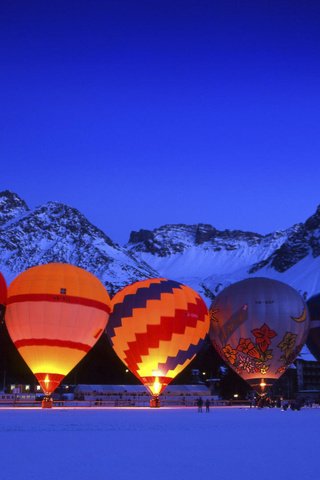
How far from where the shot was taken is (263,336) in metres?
38.1

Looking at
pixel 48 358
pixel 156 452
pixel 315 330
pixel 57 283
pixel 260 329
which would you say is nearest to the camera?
pixel 156 452

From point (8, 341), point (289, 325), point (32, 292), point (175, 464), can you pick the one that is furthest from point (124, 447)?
point (8, 341)

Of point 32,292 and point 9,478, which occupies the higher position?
point 32,292

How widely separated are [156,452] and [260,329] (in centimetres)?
2514

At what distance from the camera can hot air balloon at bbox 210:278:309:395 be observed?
38062 millimetres

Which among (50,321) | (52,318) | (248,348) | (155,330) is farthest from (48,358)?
(248,348)

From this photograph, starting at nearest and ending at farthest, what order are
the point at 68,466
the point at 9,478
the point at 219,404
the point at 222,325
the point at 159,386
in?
the point at 9,478, the point at 68,466, the point at 159,386, the point at 222,325, the point at 219,404

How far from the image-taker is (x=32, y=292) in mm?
34188

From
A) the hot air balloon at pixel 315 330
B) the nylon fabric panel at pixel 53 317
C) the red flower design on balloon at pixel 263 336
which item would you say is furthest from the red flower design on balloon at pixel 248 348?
the hot air balloon at pixel 315 330

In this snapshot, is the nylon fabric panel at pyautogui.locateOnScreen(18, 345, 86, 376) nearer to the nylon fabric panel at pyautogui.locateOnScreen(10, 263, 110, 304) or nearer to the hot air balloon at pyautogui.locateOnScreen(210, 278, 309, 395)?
the nylon fabric panel at pyautogui.locateOnScreen(10, 263, 110, 304)

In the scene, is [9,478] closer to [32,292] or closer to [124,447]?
[124,447]

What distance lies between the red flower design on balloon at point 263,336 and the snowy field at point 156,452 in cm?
1700

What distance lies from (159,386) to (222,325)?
5592mm

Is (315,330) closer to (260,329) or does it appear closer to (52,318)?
(260,329)
